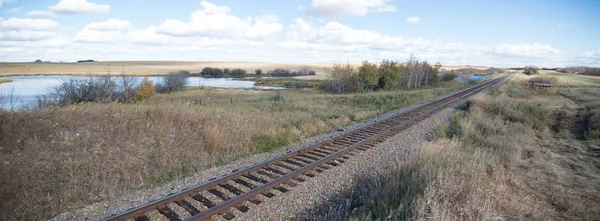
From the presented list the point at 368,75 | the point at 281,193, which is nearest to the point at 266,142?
the point at 281,193

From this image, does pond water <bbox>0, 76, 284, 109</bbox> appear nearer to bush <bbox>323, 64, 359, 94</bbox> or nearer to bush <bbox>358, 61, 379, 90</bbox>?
bush <bbox>323, 64, 359, 94</bbox>

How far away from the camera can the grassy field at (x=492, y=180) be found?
4.30 metres

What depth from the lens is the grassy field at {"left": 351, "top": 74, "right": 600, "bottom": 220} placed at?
4305 millimetres

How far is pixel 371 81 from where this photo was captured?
47.1m

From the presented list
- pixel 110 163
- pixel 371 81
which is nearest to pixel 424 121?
pixel 110 163

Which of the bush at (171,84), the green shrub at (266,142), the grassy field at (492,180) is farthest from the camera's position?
the bush at (171,84)

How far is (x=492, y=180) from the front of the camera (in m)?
6.33

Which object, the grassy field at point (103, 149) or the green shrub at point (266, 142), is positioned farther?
the green shrub at point (266, 142)

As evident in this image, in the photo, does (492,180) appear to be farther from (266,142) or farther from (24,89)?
(24,89)

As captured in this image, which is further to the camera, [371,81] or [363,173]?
[371,81]

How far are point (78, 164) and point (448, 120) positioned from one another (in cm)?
1498

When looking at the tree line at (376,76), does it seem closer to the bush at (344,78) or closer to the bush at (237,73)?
the bush at (344,78)

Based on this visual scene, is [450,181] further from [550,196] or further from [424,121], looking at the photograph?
[424,121]

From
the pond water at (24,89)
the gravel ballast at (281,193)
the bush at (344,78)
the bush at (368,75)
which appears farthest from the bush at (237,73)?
the gravel ballast at (281,193)
